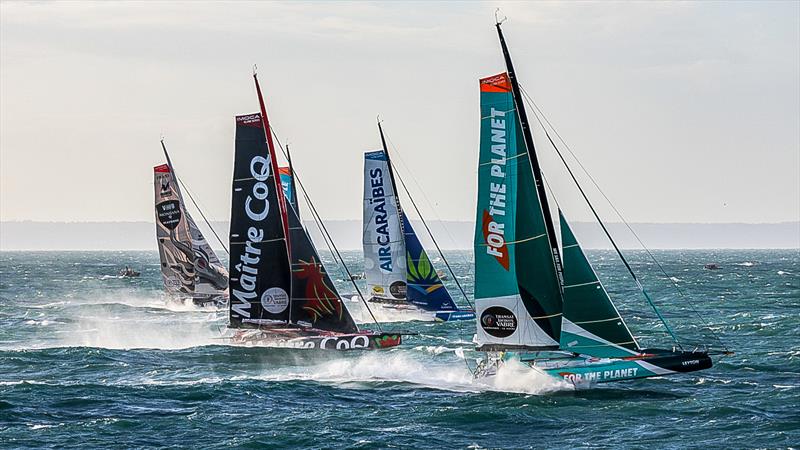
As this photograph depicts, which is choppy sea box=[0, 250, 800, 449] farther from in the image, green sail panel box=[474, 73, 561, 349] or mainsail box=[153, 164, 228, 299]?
mainsail box=[153, 164, 228, 299]

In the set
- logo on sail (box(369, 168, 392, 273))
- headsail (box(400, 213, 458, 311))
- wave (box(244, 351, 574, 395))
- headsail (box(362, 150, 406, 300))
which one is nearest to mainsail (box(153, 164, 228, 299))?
headsail (box(362, 150, 406, 300))

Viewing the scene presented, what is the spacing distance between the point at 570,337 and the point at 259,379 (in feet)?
36.5

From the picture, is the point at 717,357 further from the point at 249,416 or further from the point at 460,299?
the point at 460,299

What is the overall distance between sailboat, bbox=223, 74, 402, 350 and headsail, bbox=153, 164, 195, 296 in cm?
2408

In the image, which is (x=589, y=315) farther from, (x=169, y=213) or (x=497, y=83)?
(x=169, y=213)

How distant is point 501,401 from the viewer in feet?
107

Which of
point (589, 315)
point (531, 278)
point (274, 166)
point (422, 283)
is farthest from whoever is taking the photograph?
point (422, 283)

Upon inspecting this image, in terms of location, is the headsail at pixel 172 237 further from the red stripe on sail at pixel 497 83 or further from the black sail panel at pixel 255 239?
the red stripe on sail at pixel 497 83

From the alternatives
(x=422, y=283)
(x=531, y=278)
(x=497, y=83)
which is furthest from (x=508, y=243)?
(x=422, y=283)

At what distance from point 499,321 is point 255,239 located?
1301 centimetres

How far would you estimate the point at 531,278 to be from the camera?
108ft

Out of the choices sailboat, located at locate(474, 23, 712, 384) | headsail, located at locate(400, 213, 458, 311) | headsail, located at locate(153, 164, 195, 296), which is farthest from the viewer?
headsail, located at locate(153, 164, 195, 296)

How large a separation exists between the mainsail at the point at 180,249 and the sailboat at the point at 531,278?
123 ft

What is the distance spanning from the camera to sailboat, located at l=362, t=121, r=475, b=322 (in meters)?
56.1
